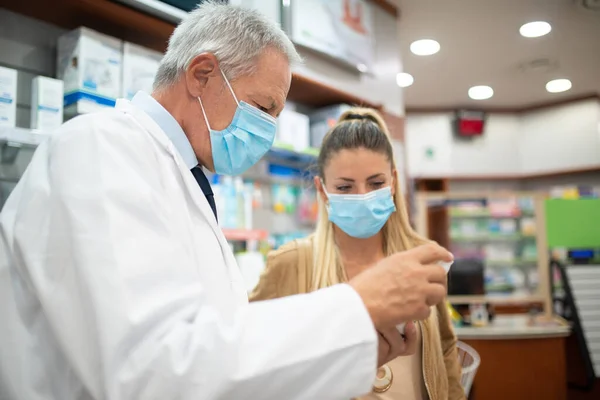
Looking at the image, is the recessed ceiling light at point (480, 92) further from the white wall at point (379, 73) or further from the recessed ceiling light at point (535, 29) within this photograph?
the white wall at point (379, 73)

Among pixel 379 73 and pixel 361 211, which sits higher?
pixel 379 73

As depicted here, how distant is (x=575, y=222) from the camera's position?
19.1ft

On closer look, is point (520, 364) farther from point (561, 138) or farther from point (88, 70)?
point (561, 138)

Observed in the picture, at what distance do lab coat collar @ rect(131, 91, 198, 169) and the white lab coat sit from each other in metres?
0.22

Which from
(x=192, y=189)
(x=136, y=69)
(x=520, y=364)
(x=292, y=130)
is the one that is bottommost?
(x=520, y=364)

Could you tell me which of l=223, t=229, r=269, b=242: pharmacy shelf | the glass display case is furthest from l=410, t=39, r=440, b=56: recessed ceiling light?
l=223, t=229, r=269, b=242: pharmacy shelf

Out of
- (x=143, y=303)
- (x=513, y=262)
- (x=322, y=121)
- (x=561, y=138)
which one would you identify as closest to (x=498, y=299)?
(x=513, y=262)

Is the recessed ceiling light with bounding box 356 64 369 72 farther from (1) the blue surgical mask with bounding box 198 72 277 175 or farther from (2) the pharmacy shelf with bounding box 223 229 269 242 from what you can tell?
(1) the blue surgical mask with bounding box 198 72 277 175

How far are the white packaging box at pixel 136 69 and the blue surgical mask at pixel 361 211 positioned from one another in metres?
0.92

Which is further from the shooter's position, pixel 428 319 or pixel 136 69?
pixel 136 69

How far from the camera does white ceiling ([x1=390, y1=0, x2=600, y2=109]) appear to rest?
426 cm

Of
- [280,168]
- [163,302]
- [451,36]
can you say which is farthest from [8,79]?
[451,36]

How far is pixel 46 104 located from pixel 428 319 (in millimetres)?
1491

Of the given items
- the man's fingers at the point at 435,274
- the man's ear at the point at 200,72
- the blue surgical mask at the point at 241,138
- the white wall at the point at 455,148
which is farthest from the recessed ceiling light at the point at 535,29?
the man's fingers at the point at 435,274
